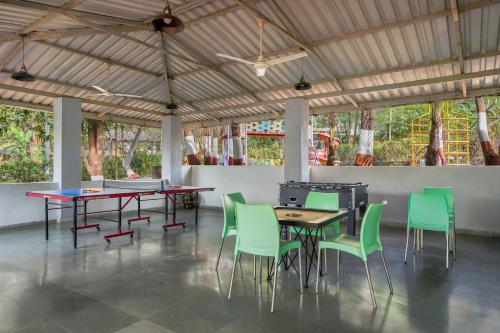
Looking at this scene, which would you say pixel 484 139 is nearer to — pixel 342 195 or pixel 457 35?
pixel 457 35

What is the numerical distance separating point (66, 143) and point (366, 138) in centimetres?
820

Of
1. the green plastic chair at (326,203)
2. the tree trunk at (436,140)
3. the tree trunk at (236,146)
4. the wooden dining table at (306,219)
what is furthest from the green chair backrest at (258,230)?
the tree trunk at (236,146)

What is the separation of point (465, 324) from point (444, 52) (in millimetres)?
5559

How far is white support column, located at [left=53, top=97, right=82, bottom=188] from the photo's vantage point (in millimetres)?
8367

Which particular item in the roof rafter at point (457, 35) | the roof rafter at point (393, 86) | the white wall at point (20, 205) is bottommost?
the white wall at point (20, 205)

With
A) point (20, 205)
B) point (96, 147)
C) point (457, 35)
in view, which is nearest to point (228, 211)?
point (457, 35)

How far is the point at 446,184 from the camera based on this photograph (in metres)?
7.52

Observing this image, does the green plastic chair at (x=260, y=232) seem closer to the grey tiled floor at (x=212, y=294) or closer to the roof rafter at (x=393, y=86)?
the grey tiled floor at (x=212, y=294)

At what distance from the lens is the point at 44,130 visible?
1356 centimetres

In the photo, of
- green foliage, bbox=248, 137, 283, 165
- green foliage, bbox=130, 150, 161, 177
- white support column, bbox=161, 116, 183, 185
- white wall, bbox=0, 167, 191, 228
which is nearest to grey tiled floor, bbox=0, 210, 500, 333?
white wall, bbox=0, 167, 191, 228

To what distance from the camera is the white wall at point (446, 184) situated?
23.1 ft

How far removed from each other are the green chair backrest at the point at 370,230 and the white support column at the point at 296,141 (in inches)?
204

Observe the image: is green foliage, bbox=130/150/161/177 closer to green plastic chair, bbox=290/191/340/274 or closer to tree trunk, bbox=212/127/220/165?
tree trunk, bbox=212/127/220/165

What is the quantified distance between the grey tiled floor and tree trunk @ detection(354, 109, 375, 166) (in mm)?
4936
